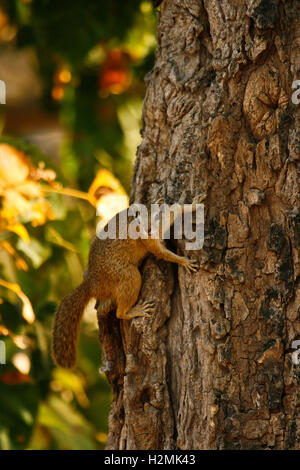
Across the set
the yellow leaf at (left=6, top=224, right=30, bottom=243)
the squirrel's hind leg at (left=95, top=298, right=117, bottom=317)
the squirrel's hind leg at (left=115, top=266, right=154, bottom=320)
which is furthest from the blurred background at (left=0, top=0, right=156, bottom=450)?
the squirrel's hind leg at (left=115, top=266, right=154, bottom=320)

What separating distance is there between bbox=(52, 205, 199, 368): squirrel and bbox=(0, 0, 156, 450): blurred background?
8.6 inches

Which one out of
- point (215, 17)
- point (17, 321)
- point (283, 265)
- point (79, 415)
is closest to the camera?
point (283, 265)

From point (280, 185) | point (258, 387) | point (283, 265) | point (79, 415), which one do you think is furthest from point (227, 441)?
point (79, 415)

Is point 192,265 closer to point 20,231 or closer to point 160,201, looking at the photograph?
point 160,201

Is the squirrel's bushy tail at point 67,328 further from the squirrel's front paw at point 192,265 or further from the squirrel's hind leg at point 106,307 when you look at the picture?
the squirrel's front paw at point 192,265

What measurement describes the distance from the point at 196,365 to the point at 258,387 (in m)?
0.21

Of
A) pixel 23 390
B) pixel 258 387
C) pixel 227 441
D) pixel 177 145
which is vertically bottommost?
pixel 227 441

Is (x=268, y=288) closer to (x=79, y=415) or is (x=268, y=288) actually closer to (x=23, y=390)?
(x=23, y=390)

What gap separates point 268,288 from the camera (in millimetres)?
1992

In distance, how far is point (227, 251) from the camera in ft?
6.76

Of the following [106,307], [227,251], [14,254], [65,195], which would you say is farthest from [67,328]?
[65,195]

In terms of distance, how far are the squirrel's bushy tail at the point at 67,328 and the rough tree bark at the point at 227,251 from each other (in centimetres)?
27

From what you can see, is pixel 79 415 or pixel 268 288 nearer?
pixel 268 288

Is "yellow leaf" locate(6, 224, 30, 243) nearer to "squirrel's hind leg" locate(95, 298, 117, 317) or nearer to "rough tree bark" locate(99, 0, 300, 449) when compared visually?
"squirrel's hind leg" locate(95, 298, 117, 317)
